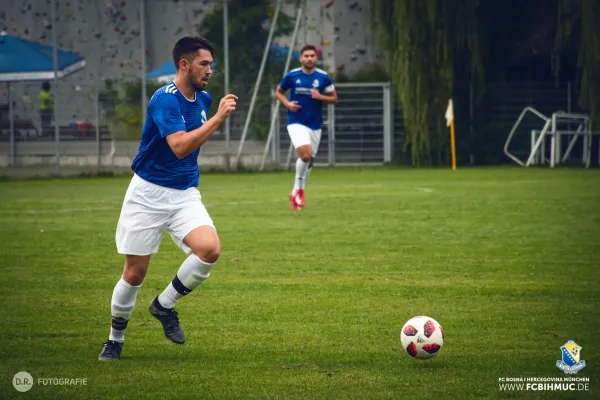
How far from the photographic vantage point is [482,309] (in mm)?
8117

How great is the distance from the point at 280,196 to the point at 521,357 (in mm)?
13417

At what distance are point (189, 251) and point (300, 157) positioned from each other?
34.7ft

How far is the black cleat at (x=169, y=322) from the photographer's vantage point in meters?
6.92

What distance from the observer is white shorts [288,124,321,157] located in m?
Result: 18.0

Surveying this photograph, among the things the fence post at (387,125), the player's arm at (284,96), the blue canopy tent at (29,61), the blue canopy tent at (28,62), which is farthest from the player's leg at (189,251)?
the fence post at (387,125)

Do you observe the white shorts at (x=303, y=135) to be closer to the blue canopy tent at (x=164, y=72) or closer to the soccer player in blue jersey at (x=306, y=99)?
the soccer player in blue jersey at (x=306, y=99)

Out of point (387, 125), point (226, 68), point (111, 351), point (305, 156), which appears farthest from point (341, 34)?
point (111, 351)

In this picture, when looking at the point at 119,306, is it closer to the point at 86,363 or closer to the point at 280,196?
the point at 86,363

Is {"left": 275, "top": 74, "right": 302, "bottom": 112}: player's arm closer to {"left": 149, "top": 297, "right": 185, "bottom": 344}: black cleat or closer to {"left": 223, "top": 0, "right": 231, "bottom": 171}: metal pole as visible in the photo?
{"left": 223, "top": 0, "right": 231, "bottom": 171}: metal pole

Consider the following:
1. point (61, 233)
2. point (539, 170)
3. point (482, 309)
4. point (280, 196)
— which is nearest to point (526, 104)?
point (539, 170)

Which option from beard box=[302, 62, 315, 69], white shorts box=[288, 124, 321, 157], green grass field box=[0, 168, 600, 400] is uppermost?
beard box=[302, 62, 315, 69]

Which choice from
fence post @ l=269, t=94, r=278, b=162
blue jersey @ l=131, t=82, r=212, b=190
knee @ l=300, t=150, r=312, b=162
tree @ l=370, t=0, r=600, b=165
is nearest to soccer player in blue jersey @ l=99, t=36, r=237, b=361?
blue jersey @ l=131, t=82, r=212, b=190

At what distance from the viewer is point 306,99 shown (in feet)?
60.3

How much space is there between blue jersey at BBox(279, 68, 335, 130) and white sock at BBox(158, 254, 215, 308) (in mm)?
11294
